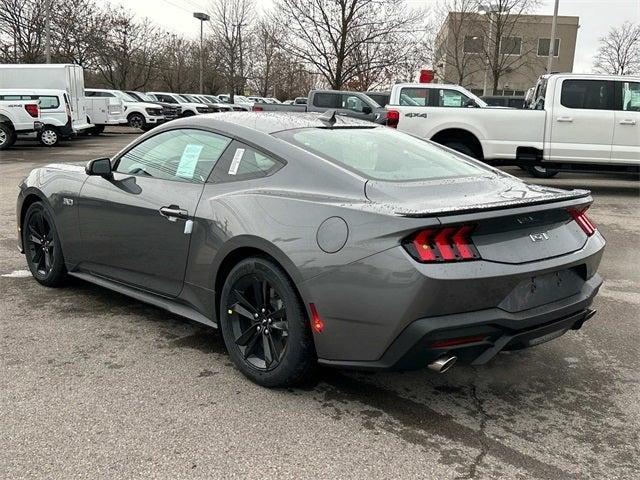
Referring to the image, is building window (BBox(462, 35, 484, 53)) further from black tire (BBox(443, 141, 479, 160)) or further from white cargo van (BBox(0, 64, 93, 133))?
black tire (BBox(443, 141, 479, 160))

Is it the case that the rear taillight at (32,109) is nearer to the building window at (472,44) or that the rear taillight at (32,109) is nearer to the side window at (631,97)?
the side window at (631,97)

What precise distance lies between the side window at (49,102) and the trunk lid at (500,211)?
57.4 ft

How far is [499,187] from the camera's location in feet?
11.2

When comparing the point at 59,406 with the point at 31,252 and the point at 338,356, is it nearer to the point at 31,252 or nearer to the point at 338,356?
the point at 338,356

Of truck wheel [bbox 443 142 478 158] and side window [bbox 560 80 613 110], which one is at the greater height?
side window [bbox 560 80 613 110]

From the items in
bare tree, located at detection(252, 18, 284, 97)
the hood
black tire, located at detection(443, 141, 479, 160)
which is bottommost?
black tire, located at detection(443, 141, 479, 160)

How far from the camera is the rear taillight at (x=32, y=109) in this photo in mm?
17703

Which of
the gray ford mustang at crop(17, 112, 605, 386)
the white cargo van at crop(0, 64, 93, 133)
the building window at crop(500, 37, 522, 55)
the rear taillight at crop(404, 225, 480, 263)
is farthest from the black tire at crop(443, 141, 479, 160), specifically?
the building window at crop(500, 37, 522, 55)

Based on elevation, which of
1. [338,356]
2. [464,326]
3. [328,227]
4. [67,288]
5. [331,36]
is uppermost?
[331,36]

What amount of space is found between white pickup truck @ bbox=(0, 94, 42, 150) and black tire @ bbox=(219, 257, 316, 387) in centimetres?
1660

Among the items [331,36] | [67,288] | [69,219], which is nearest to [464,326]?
[69,219]

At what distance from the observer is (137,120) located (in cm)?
2708

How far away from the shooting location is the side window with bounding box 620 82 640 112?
34.7 feet

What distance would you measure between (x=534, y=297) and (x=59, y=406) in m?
2.36
